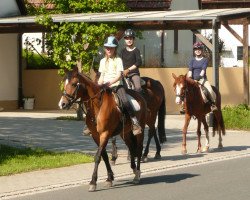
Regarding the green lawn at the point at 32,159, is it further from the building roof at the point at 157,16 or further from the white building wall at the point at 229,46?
the white building wall at the point at 229,46

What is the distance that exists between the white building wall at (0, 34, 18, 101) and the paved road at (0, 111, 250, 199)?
3.59 meters

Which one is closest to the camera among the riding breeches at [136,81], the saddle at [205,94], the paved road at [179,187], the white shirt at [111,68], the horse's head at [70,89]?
the paved road at [179,187]

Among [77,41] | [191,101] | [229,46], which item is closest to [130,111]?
[191,101]

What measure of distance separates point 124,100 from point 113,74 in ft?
2.24

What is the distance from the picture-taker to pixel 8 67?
119ft

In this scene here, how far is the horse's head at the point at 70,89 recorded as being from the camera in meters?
13.9

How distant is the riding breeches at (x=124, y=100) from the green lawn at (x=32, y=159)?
2.50m

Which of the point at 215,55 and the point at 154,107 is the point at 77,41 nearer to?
the point at 215,55

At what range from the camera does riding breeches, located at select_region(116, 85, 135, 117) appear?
14984 millimetres

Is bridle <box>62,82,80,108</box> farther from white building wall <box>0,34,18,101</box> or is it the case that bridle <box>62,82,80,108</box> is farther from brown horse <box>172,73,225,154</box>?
white building wall <box>0,34,18,101</box>

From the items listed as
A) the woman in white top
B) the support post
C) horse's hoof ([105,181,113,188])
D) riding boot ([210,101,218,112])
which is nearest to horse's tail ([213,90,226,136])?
riding boot ([210,101,218,112])

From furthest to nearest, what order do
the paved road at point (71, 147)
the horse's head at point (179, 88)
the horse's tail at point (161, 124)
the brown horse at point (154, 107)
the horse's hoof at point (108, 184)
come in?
the horse's tail at point (161, 124), the horse's head at point (179, 88), the brown horse at point (154, 107), the paved road at point (71, 147), the horse's hoof at point (108, 184)

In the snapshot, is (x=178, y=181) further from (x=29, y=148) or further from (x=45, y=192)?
(x=29, y=148)

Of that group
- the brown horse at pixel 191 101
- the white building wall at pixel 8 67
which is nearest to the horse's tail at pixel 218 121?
the brown horse at pixel 191 101
